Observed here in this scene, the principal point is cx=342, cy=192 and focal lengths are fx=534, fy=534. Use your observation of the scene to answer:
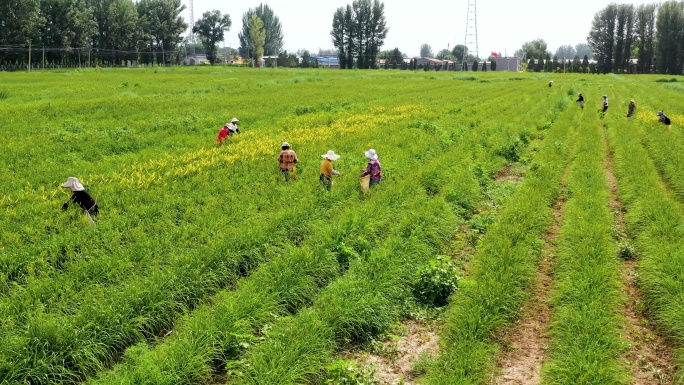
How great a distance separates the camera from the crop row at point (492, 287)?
6008 mm

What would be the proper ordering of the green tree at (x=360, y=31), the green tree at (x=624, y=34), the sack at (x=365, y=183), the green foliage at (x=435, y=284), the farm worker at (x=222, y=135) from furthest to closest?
the green tree at (x=360, y=31) < the green tree at (x=624, y=34) < the farm worker at (x=222, y=135) < the sack at (x=365, y=183) < the green foliage at (x=435, y=284)

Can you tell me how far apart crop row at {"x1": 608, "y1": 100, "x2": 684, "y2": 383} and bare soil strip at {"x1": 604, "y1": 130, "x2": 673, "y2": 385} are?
11 cm

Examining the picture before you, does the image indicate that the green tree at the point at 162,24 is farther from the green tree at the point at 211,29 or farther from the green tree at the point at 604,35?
the green tree at the point at 604,35

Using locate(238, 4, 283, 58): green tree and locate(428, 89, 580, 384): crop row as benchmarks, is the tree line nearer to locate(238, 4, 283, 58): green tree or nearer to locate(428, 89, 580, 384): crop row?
locate(238, 4, 283, 58): green tree

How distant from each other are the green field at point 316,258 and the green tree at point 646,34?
111 metres

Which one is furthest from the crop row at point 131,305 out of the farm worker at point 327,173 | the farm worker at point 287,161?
the farm worker at point 287,161

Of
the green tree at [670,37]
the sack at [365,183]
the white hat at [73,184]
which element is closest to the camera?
the white hat at [73,184]

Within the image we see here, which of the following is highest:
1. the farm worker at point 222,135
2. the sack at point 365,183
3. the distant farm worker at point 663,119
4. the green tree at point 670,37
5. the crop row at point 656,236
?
the green tree at point 670,37

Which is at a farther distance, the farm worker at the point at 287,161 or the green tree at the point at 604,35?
the green tree at the point at 604,35

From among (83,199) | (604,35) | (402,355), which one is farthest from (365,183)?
(604,35)

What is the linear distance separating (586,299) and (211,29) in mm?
131535

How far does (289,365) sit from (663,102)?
127 feet

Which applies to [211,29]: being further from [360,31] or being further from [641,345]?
[641,345]

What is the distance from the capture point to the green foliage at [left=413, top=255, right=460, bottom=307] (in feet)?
25.3
